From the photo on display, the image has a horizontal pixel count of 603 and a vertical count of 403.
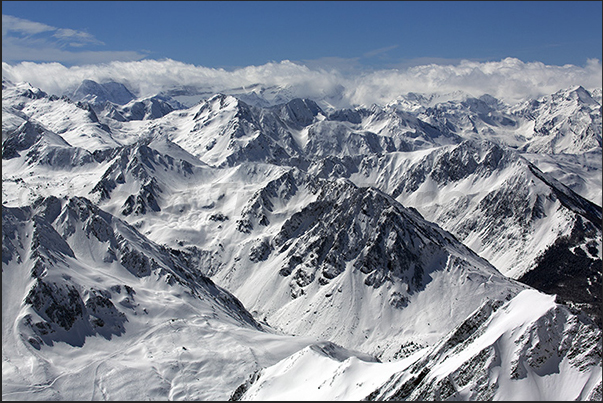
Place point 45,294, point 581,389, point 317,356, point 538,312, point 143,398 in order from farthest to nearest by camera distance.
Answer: point 45,294
point 143,398
point 317,356
point 538,312
point 581,389

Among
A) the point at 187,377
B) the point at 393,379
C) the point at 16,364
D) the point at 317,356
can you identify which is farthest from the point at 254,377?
the point at 16,364

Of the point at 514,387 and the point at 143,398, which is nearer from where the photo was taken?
the point at 514,387

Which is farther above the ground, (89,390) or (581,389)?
(581,389)

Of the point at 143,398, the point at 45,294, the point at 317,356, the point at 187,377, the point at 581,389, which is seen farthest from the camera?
the point at 45,294

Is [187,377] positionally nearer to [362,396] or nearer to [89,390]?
[89,390]

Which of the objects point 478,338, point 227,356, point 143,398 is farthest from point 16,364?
point 478,338

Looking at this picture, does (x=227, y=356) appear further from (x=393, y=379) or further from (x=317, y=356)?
(x=393, y=379)

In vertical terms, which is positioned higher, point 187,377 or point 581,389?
point 581,389

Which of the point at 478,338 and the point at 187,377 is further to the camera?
the point at 187,377

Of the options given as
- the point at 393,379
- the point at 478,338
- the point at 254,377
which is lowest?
the point at 254,377
